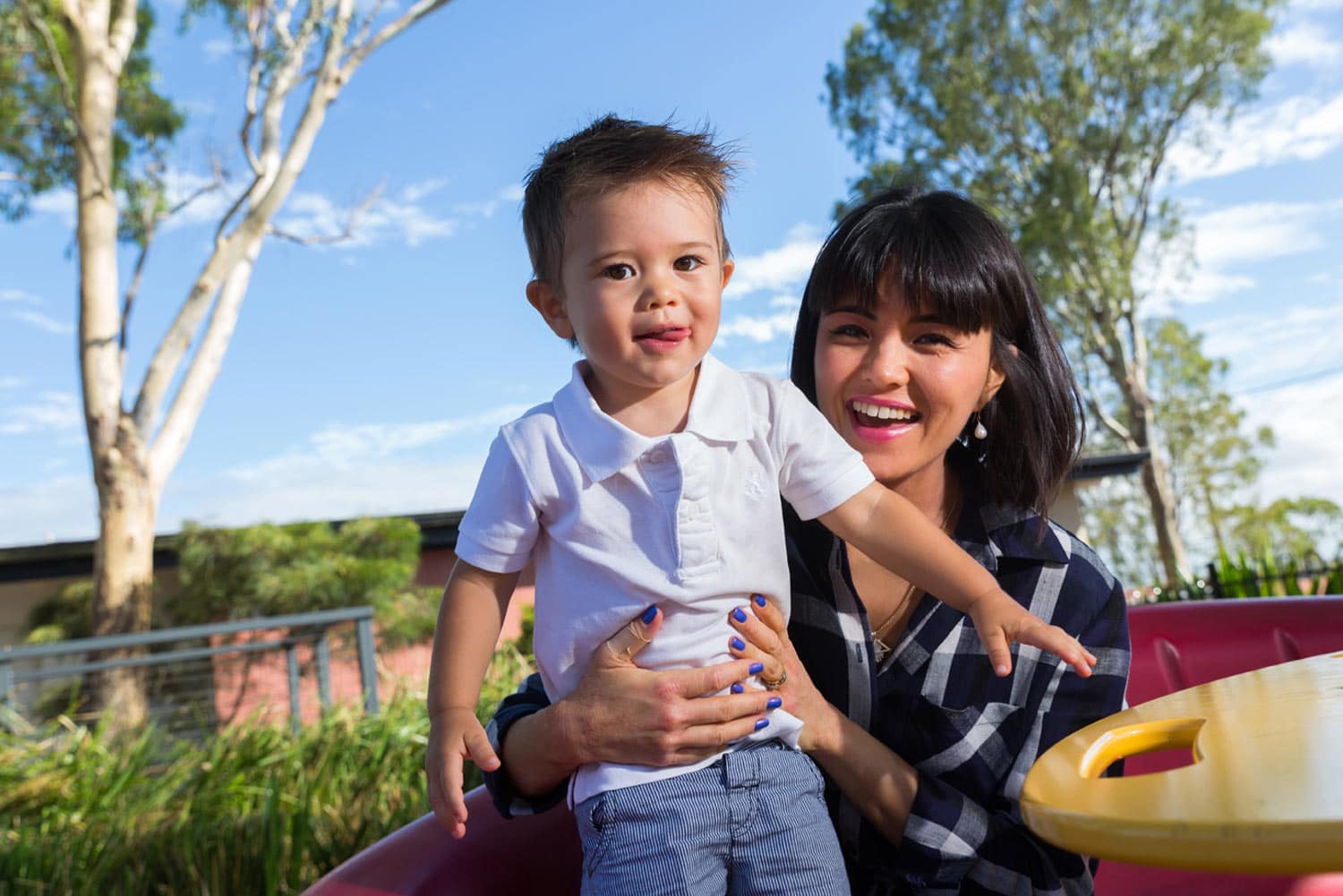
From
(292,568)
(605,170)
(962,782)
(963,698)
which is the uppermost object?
(605,170)

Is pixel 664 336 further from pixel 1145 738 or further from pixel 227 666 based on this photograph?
pixel 227 666

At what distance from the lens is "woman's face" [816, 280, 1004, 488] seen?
212 cm

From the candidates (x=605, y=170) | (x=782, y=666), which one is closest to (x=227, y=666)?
(x=782, y=666)

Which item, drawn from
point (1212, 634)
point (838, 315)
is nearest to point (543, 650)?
point (838, 315)

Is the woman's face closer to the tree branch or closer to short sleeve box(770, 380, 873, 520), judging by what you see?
short sleeve box(770, 380, 873, 520)

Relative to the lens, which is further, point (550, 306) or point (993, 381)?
point (993, 381)

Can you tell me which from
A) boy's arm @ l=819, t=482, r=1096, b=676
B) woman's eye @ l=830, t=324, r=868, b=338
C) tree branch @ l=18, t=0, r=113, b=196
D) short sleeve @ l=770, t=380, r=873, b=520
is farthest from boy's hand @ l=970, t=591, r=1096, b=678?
tree branch @ l=18, t=0, r=113, b=196

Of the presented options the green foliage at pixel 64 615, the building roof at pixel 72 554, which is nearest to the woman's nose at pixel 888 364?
the building roof at pixel 72 554

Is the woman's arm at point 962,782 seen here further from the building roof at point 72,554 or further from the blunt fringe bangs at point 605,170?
the building roof at point 72,554

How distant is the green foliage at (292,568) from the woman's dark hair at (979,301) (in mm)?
9524

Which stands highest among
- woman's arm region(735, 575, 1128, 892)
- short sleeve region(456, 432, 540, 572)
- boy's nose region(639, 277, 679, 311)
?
boy's nose region(639, 277, 679, 311)

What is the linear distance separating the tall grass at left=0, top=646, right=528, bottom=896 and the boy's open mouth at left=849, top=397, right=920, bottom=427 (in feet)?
9.28

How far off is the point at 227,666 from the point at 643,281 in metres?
10.9

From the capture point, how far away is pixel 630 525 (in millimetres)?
1618
